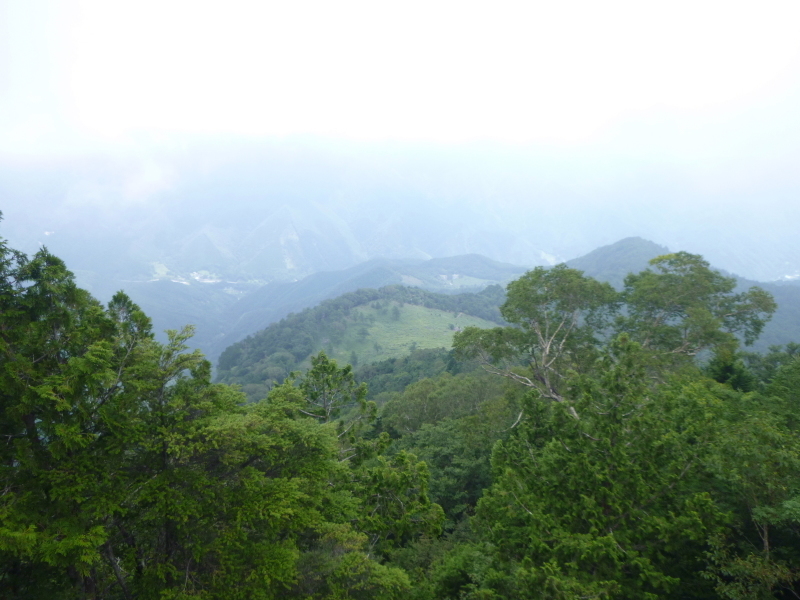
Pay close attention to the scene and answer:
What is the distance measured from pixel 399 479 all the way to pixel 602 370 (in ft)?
24.8

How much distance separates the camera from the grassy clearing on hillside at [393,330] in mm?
124000

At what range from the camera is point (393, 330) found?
140375 millimetres

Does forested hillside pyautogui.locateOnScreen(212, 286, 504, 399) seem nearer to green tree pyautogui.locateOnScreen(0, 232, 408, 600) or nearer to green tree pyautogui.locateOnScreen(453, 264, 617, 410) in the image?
green tree pyautogui.locateOnScreen(453, 264, 617, 410)

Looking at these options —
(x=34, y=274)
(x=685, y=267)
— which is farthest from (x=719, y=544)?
(x=685, y=267)

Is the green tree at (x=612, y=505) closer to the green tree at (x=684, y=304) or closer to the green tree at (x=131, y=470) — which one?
the green tree at (x=131, y=470)

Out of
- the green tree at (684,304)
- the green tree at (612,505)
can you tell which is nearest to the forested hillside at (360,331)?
the green tree at (684,304)

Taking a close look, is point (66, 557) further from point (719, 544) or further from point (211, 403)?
point (719, 544)

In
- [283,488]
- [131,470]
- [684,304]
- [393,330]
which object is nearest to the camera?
[131,470]

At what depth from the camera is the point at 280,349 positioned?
129875 millimetres

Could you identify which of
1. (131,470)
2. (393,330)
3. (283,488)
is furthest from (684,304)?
(393,330)

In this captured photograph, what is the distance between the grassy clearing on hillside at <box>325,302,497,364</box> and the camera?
124m

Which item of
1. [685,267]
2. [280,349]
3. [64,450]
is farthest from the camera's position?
[280,349]

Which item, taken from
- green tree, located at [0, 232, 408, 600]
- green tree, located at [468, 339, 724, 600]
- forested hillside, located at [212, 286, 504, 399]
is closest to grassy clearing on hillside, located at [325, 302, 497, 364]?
forested hillside, located at [212, 286, 504, 399]

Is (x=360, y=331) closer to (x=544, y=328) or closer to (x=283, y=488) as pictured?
(x=544, y=328)
